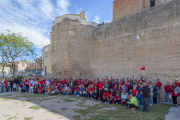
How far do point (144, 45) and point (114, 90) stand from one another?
453 cm

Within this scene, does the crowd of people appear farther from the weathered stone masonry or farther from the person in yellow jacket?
the weathered stone masonry

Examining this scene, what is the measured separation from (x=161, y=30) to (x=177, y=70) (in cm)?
289

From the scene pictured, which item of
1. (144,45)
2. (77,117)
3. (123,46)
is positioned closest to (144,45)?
(144,45)

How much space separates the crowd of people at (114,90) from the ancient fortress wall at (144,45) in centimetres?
121

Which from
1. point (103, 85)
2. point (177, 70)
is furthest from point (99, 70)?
point (177, 70)

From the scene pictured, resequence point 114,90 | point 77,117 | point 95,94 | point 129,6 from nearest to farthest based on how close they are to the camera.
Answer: point 77,117, point 114,90, point 95,94, point 129,6

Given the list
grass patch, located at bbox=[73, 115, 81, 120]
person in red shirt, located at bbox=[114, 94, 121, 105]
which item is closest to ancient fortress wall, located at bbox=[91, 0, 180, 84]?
person in red shirt, located at bbox=[114, 94, 121, 105]

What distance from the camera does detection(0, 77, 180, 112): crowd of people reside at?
652cm

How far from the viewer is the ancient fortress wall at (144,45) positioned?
334 inches

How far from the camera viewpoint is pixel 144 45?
10086 millimetres

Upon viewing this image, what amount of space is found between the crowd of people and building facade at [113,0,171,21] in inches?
438

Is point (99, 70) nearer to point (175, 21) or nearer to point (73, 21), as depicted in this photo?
point (73, 21)

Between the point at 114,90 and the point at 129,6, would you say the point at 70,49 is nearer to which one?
the point at 114,90

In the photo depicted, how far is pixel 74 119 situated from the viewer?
5043 millimetres
